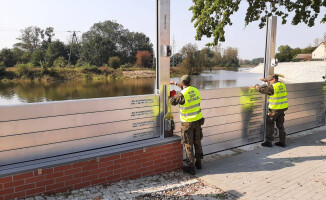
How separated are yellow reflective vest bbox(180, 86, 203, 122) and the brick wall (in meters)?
0.54

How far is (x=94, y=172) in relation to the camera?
151 inches

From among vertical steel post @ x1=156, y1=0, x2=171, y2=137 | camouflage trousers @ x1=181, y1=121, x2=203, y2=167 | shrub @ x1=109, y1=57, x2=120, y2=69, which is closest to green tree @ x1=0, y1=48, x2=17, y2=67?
shrub @ x1=109, y1=57, x2=120, y2=69

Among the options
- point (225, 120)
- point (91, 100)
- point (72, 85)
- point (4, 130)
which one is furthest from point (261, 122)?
point (4, 130)

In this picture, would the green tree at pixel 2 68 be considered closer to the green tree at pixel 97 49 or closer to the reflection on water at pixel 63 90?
the reflection on water at pixel 63 90

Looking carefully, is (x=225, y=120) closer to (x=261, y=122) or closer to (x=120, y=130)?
(x=261, y=122)

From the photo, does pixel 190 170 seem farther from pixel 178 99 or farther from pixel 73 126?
pixel 73 126

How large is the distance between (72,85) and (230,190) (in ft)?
8.79

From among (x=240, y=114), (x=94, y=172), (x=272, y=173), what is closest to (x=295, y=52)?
(x=240, y=114)

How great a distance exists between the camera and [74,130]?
12.6 feet

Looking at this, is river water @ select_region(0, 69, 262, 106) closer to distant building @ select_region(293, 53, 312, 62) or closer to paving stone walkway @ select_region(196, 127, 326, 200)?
paving stone walkway @ select_region(196, 127, 326, 200)

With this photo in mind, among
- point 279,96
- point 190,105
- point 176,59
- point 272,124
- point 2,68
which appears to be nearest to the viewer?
point 2,68

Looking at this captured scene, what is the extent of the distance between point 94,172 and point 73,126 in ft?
2.35

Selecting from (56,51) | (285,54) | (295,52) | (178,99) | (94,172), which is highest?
(295,52)

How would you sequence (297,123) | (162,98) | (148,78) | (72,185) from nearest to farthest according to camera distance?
(72,185)
(148,78)
(162,98)
(297,123)
